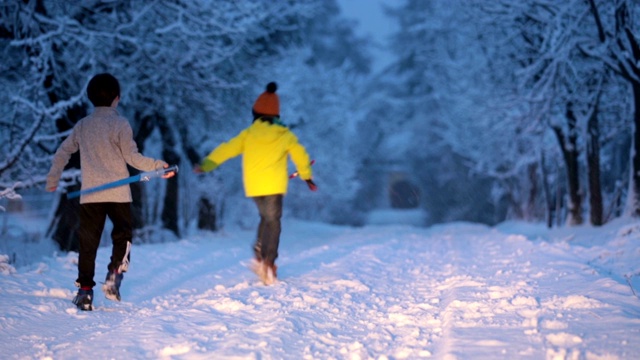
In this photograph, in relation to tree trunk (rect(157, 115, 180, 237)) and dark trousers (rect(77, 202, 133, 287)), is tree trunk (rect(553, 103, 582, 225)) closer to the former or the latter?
tree trunk (rect(157, 115, 180, 237))

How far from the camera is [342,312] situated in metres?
4.56

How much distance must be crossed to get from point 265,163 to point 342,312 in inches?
76.7

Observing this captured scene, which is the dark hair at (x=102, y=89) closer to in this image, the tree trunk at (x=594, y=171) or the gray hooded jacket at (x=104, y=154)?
the gray hooded jacket at (x=104, y=154)

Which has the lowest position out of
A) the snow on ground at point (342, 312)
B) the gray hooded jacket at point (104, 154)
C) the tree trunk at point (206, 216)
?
the tree trunk at point (206, 216)

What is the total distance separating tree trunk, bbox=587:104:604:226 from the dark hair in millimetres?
10971

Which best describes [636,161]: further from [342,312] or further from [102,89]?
[102,89]

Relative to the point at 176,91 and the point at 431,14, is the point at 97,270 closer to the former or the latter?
the point at 176,91

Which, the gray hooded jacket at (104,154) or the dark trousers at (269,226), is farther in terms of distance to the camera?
the dark trousers at (269,226)

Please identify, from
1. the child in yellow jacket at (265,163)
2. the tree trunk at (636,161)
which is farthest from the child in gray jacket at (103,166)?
the tree trunk at (636,161)

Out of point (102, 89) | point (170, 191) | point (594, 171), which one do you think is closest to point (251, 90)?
point (170, 191)

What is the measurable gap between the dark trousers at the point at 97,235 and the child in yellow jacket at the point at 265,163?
3.55ft

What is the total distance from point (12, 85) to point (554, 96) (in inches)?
390

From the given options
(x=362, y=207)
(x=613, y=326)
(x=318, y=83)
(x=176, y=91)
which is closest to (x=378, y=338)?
(x=613, y=326)

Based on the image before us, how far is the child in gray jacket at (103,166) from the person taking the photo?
4.84 meters
